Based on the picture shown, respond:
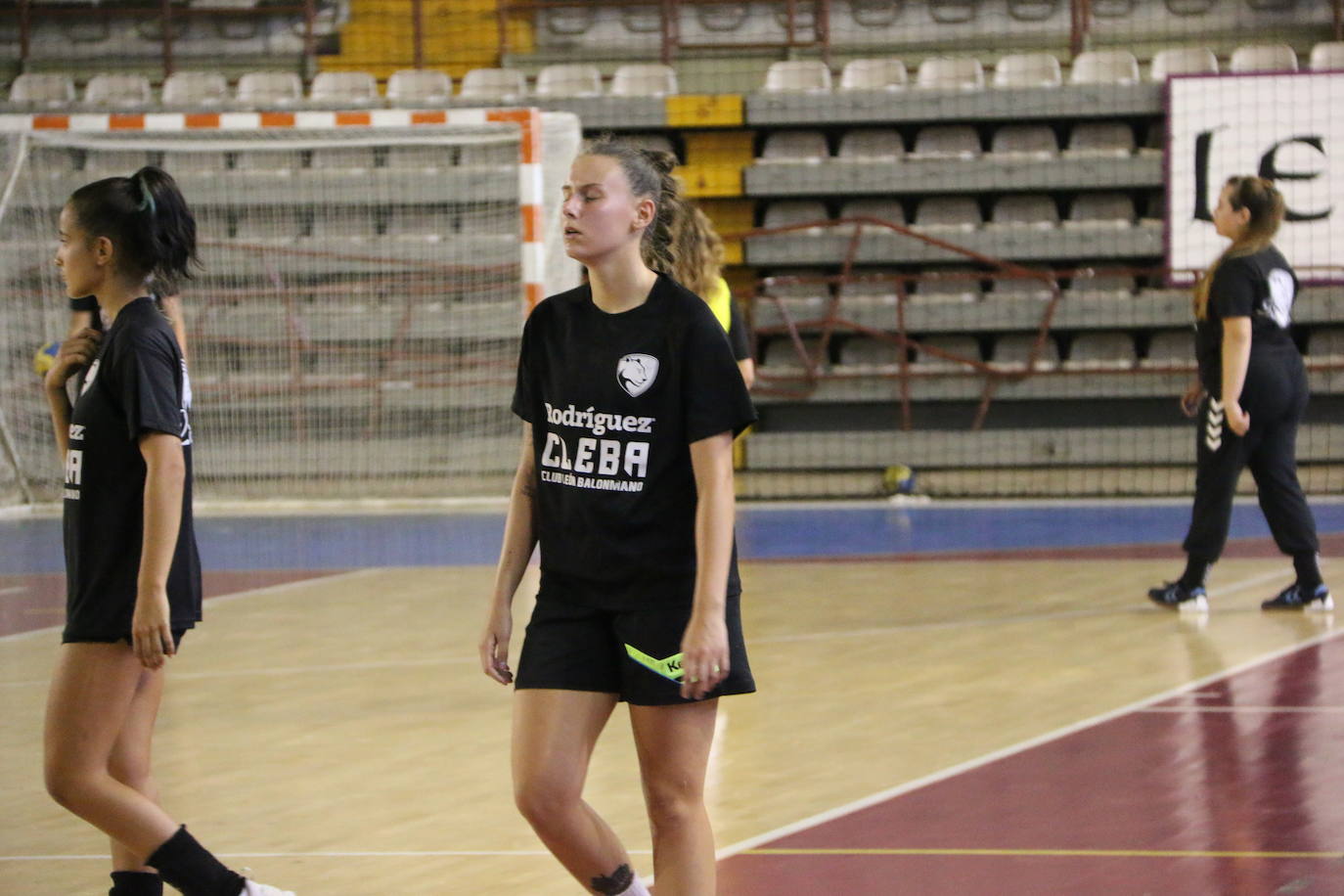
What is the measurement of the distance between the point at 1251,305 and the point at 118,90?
38.1 ft

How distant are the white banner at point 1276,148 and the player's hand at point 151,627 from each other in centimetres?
1192

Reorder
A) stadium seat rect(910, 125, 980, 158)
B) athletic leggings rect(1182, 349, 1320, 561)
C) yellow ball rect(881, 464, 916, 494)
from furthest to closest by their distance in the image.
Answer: stadium seat rect(910, 125, 980, 158) < yellow ball rect(881, 464, 916, 494) < athletic leggings rect(1182, 349, 1320, 561)

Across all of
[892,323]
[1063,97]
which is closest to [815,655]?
[892,323]

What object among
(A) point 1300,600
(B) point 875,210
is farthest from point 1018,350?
(A) point 1300,600

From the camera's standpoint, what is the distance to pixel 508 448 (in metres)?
12.7

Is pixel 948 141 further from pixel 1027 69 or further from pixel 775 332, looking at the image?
pixel 775 332

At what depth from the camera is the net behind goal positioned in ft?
41.4

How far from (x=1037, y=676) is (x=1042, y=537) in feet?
13.6

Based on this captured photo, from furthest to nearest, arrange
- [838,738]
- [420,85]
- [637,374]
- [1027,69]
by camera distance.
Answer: [420,85] < [1027,69] < [838,738] < [637,374]

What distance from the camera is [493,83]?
15.0 meters

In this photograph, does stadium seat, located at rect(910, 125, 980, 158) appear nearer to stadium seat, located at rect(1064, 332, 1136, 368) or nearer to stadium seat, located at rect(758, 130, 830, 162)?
stadium seat, located at rect(758, 130, 830, 162)

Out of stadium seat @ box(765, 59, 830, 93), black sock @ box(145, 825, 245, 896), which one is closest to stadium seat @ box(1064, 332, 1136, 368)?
stadium seat @ box(765, 59, 830, 93)

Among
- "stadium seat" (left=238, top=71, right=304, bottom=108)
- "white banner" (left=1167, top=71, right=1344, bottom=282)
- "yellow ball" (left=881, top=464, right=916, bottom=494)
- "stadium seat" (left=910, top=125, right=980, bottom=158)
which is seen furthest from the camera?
"stadium seat" (left=238, top=71, right=304, bottom=108)

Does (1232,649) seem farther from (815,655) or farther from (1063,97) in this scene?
(1063,97)
